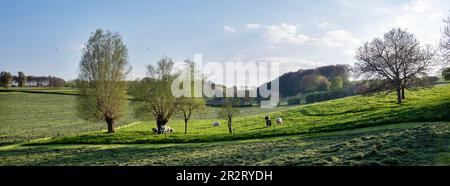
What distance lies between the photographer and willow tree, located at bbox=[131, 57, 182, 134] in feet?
177

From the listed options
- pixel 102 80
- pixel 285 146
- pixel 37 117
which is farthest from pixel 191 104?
pixel 37 117

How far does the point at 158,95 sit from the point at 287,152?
29855 millimetres

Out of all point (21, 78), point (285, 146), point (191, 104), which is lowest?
point (285, 146)

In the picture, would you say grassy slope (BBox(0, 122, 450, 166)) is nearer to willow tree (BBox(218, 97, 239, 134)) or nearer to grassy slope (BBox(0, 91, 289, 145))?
willow tree (BBox(218, 97, 239, 134))

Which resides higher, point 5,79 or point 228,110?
point 5,79

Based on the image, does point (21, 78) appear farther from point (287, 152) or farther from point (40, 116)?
point (287, 152)

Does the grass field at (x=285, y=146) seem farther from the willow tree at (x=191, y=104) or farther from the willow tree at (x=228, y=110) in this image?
the willow tree at (x=191, y=104)

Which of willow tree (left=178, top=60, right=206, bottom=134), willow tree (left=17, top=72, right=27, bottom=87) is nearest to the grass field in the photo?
willow tree (left=178, top=60, right=206, bottom=134)

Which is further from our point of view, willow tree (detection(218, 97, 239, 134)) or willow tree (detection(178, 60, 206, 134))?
willow tree (detection(178, 60, 206, 134))

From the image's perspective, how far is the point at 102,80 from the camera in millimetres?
55219

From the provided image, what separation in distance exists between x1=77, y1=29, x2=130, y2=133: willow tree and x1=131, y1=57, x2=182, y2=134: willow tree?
9.30ft

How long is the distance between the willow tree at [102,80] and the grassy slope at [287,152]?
43.8 feet
